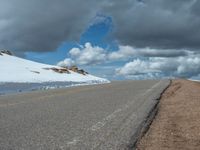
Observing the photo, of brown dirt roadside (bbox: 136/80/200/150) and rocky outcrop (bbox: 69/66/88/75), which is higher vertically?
rocky outcrop (bbox: 69/66/88/75)

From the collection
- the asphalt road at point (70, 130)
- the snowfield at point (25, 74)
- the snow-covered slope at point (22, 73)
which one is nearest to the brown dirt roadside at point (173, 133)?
the asphalt road at point (70, 130)

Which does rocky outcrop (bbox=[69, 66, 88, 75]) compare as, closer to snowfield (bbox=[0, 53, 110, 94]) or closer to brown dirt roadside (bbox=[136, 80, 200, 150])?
snowfield (bbox=[0, 53, 110, 94])

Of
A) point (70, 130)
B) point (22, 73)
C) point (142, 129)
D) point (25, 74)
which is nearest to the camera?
point (70, 130)

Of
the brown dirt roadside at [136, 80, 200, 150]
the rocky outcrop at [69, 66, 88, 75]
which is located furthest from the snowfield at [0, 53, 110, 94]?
the brown dirt roadside at [136, 80, 200, 150]

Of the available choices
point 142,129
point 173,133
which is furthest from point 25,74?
point 173,133

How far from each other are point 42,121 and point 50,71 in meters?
104

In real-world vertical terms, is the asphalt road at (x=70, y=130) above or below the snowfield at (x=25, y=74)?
below

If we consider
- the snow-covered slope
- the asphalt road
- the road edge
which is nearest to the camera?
the asphalt road

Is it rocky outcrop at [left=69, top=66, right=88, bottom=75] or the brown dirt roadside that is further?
rocky outcrop at [left=69, top=66, right=88, bottom=75]

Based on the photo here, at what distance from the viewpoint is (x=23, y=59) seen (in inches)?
4968

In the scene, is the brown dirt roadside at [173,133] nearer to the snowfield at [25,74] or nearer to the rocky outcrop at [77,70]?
the snowfield at [25,74]

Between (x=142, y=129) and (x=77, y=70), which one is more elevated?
(x=77, y=70)

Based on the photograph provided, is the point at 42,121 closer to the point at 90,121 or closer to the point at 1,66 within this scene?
the point at 90,121

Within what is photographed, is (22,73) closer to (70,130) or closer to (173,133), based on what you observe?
(70,130)
